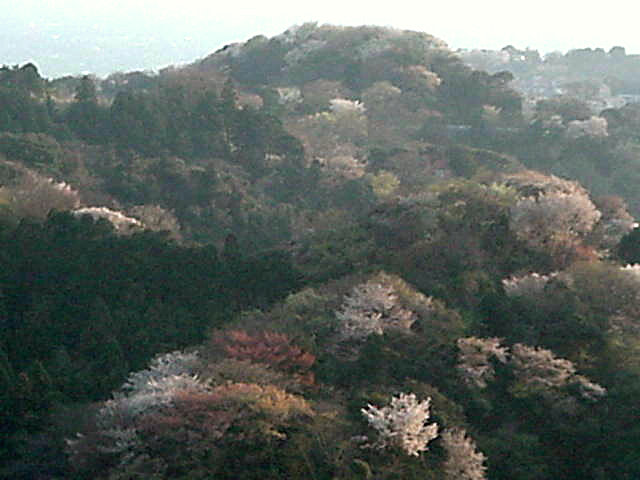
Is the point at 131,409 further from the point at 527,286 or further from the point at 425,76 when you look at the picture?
the point at 425,76

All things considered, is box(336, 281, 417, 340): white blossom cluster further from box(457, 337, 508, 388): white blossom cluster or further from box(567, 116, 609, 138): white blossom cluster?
box(567, 116, 609, 138): white blossom cluster

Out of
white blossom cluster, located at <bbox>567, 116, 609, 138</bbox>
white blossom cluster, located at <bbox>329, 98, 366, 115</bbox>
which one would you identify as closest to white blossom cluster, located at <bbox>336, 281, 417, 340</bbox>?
white blossom cluster, located at <bbox>329, 98, 366, 115</bbox>

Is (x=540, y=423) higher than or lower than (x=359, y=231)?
lower

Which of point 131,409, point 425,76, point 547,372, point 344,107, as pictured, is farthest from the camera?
point 425,76

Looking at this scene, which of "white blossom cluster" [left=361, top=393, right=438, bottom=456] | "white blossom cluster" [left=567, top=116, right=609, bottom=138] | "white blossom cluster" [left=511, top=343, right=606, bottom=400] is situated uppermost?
"white blossom cluster" [left=361, top=393, right=438, bottom=456]

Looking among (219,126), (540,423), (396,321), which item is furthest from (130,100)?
(540,423)

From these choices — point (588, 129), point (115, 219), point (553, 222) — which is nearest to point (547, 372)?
point (553, 222)

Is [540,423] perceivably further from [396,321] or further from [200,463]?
[200,463]
